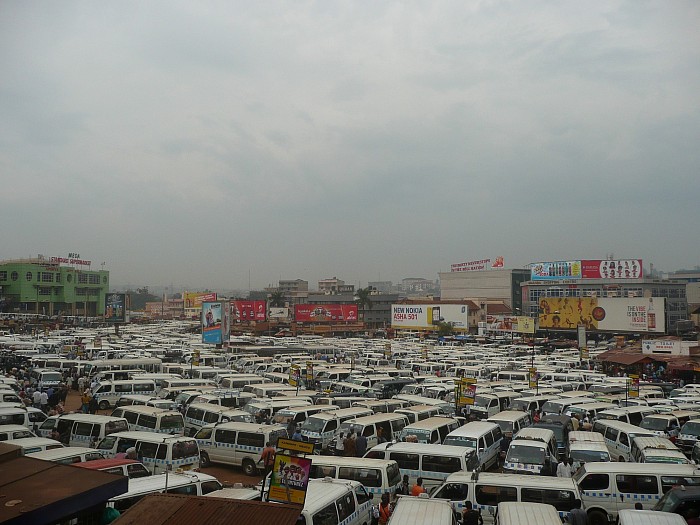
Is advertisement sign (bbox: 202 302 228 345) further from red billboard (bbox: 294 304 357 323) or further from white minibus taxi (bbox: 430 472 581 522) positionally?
red billboard (bbox: 294 304 357 323)

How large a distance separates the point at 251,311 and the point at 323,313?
900cm

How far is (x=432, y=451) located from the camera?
39.2ft

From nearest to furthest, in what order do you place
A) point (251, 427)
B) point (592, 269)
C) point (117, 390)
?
1. point (251, 427)
2. point (117, 390)
3. point (592, 269)

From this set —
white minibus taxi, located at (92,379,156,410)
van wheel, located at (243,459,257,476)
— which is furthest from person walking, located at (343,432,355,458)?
white minibus taxi, located at (92,379,156,410)

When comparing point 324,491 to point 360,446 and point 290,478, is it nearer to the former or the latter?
point 290,478

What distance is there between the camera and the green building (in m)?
83.7

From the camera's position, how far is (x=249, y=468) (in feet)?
45.9

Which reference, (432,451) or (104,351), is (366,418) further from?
(104,351)

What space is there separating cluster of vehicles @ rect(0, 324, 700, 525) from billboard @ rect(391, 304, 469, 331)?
35.9 metres

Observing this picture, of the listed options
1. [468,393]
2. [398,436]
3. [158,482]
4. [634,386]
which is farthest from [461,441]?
[634,386]

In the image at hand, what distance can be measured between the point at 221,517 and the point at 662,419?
16.3 m

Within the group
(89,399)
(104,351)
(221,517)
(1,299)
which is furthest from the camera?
(1,299)

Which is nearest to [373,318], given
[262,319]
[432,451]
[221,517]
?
[262,319]

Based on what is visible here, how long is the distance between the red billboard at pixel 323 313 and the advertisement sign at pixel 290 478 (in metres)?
60.6
